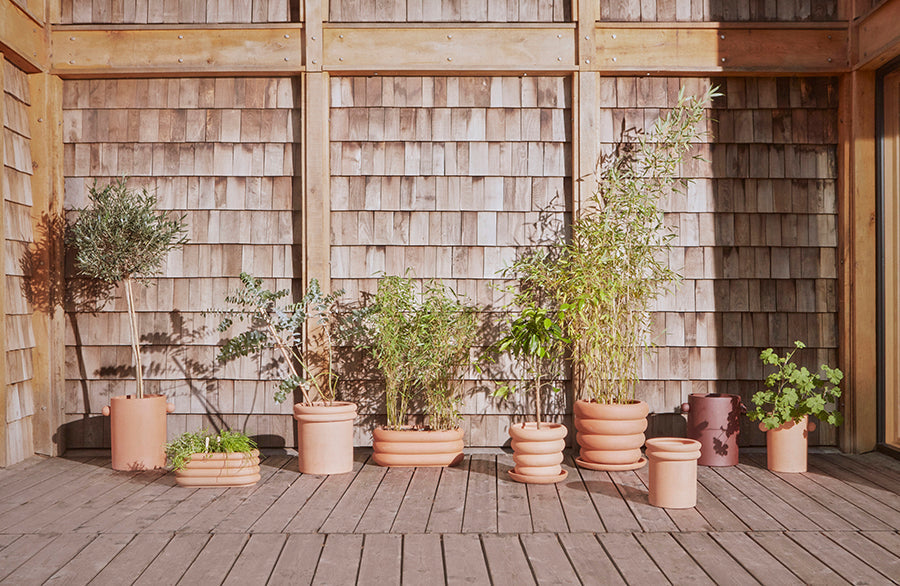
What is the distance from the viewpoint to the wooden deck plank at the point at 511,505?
3.17 m

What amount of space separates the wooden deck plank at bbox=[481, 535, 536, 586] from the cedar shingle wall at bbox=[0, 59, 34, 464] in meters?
2.82

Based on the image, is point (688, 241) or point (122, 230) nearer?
point (122, 230)

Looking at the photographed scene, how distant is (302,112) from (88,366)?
1.98 metres

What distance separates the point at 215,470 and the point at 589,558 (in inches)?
76.0

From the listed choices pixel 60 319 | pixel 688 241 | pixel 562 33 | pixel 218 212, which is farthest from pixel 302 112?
pixel 688 241

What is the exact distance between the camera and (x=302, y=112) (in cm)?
463

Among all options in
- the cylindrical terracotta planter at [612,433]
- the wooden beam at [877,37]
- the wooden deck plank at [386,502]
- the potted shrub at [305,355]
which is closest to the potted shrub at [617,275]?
the cylindrical terracotta planter at [612,433]

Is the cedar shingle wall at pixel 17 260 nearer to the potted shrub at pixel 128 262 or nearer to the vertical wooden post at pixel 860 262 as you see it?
the potted shrub at pixel 128 262

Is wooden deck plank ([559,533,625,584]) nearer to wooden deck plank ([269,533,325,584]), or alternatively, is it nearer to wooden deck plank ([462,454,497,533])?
wooden deck plank ([462,454,497,533])

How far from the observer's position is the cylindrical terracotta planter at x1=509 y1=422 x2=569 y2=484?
390cm

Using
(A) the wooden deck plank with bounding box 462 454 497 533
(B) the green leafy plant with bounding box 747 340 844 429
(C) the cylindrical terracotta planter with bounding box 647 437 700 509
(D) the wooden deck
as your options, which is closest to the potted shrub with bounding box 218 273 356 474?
(D) the wooden deck

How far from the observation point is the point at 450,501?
11.7ft

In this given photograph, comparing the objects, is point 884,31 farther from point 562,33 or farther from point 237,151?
point 237,151

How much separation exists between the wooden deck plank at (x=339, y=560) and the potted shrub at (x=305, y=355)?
1.09m
